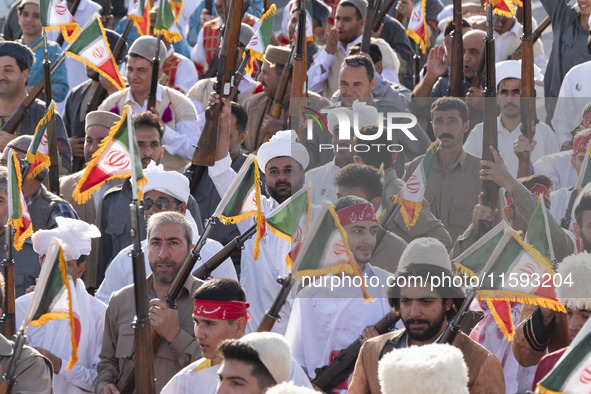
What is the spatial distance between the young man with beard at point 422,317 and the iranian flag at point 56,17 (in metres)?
5.17

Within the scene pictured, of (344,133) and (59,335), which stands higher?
(344,133)

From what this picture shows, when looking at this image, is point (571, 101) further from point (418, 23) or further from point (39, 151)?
point (39, 151)

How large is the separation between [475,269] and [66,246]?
2252 mm

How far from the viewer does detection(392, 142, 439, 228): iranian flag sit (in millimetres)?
6680

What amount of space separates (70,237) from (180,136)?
267cm

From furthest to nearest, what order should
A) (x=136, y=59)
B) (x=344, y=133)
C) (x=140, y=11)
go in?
(x=140, y=11) → (x=136, y=59) → (x=344, y=133)

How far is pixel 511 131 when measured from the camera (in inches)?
315

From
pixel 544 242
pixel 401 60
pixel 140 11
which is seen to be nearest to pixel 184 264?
pixel 544 242

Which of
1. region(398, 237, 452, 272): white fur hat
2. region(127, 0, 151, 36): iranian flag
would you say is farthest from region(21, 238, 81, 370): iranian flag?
region(127, 0, 151, 36): iranian flag

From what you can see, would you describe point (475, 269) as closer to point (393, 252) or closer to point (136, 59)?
point (393, 252)

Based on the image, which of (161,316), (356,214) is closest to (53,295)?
(161,316)

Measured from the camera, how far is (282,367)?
534 centimetres

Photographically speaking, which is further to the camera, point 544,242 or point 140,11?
point 140,11

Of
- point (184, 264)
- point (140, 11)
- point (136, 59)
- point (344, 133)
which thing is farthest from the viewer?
point (140, 11)
